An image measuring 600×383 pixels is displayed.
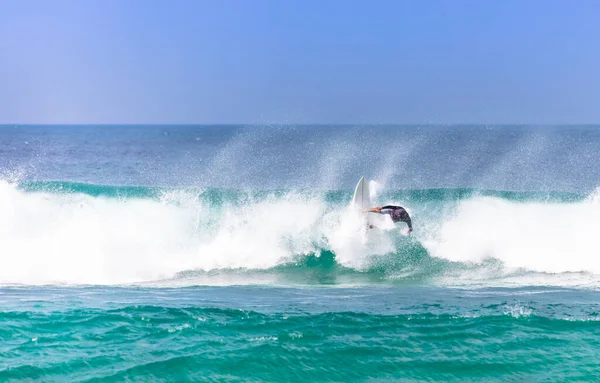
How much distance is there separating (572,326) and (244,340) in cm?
550

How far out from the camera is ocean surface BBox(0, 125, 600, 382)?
998cm

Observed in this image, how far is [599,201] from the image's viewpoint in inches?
874

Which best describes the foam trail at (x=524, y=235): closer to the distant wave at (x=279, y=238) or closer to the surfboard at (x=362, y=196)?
the distant wave at (x=279, y=238)

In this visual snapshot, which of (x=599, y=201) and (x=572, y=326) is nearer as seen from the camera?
(x=572, y=326)

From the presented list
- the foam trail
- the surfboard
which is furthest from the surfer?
the foam trail

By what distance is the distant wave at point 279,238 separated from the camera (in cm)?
1711

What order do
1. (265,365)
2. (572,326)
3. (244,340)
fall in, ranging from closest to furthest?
1. (265,365)
2. (244,340)
3. (572,326)

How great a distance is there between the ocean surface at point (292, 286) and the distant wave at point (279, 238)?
0.07 metres

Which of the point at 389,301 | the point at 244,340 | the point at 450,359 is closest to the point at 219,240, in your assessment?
the point at 389,301

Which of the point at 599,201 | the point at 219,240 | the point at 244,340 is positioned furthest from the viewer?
the point at 599,201

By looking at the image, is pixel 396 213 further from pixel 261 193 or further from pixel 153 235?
pixel 153 235

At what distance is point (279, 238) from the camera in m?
19.9

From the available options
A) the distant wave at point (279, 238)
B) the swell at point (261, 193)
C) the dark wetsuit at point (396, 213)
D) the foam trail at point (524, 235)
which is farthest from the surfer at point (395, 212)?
the swell at point (261, 193)

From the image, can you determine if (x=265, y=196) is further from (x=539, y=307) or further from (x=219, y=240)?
(x=539, y=307)
